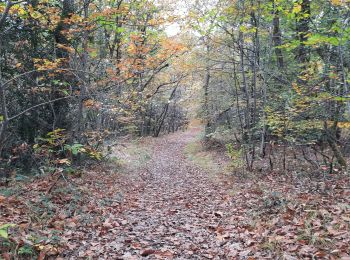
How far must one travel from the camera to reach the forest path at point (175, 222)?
16.0 ft

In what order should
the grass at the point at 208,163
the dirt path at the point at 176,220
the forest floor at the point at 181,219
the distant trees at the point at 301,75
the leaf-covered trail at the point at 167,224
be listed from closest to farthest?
the forest floor at the point at 181,219, the leaf-covered trail at the point at 167,224, the dirt path at the point at 176,220, the distant trees at the point at 301,75, the grass at the point at 208,163

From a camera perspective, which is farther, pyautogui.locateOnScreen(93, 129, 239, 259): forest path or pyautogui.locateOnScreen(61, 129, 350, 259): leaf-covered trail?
pyautogui.locateOnScreen(93, 129, 239, 259): forest path

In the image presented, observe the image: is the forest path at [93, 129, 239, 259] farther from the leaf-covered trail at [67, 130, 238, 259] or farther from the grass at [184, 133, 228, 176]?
the grass at [184, 133, 228, 176]

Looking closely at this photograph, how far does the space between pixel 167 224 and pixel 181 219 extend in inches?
18.5

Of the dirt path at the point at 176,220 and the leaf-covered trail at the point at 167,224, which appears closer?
the leaf-covered trail at the point at 167,224

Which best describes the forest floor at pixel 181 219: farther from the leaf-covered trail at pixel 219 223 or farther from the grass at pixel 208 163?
the grass at pixel 208 163

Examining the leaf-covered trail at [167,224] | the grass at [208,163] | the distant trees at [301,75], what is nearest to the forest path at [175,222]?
the leaf-covered trail at [167,224]

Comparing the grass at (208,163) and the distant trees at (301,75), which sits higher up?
the distant trees at (301,75)

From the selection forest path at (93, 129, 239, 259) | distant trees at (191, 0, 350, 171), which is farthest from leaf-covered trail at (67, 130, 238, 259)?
distant trees at (191, 0, 350, 171)

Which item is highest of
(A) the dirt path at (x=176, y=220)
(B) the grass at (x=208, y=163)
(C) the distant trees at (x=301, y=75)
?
(C) the distant trees at (x=301, y=75)

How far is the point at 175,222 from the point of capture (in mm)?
6391

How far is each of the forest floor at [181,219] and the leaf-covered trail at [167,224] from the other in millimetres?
16

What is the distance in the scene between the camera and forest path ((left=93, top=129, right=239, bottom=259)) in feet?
16.0

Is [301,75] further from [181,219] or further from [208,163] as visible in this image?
[181,219]
